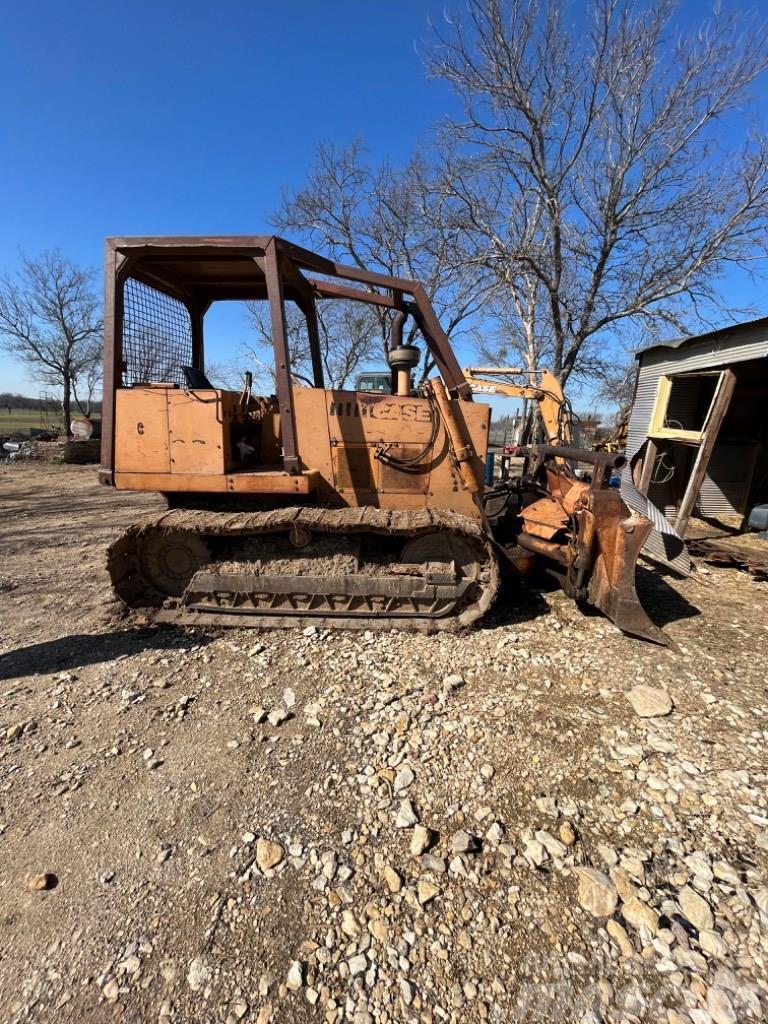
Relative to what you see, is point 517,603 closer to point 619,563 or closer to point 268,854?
point 619,563

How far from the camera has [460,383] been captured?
4.38 metres

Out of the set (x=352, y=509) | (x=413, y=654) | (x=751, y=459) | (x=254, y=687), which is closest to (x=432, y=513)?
(x=352, y=509)

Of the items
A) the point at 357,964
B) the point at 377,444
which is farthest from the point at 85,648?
the point at 357,964

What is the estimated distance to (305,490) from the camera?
13.1ft

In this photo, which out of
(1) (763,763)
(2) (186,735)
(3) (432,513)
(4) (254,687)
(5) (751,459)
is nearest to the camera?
(1) (763,763)

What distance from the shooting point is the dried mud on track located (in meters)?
1.64

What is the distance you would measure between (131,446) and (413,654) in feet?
9.65

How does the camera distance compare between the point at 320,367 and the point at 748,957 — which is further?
the point at 320,367

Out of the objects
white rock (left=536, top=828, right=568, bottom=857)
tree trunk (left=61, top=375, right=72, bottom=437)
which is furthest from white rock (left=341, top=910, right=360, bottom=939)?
tree trunk (left=61, top=375, right=72, bottom=437)

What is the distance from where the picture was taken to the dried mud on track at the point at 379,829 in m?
1.64

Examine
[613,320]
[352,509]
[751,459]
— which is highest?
[613,320]

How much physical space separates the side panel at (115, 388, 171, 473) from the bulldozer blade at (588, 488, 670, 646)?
3.74 meters

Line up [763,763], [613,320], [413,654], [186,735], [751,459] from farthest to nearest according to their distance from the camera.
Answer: [613,320]
[751,459]
[413,654]
[186,735]
[763,763]

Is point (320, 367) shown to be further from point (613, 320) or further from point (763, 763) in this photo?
point (613, 320)
